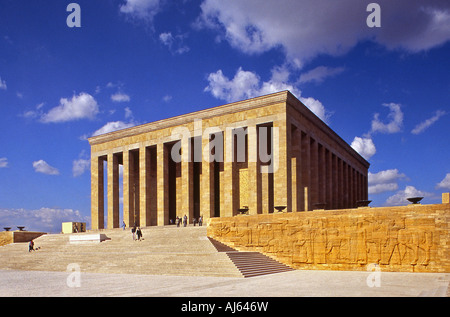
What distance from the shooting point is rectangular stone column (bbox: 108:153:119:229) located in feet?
111

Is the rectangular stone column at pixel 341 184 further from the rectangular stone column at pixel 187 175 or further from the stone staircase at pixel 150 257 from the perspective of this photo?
the stone staircase at pixel 150 257

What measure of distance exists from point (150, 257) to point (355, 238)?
8.47m

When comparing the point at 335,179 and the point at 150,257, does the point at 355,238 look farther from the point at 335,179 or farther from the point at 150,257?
the point at 335,179

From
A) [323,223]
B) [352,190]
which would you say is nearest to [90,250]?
[323,223]

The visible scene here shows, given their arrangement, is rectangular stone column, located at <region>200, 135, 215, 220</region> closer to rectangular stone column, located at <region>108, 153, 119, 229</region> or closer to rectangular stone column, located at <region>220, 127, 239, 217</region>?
rectangular stone column, located at <region>220, 127, 239, 217</region>

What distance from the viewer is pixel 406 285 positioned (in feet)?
36.0

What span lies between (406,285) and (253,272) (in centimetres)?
536

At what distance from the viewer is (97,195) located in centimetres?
3512

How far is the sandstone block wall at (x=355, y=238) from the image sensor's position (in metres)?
15.0

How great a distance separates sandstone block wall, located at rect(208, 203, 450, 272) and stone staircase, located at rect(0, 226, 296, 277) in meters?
1.00

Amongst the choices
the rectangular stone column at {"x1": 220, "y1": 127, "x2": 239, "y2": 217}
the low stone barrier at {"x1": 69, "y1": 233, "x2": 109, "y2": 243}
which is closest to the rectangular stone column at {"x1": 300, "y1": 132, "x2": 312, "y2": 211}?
the rectangular stone column at {"x1": 220, "y1": 127, "x2": 239, "y2": 217}

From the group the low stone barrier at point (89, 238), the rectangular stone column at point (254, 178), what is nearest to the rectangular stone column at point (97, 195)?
the low stone barrier at point (89, 238)

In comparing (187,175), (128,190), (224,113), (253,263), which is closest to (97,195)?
(128,190)

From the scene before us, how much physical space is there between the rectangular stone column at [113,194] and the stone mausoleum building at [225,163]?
8cm
